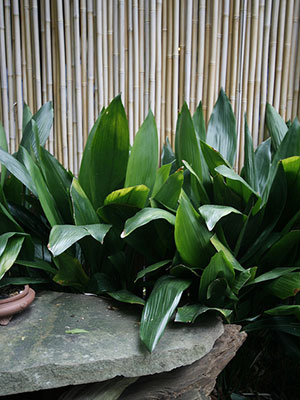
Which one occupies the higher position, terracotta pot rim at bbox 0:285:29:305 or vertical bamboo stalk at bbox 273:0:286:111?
vertical bamboo stalk at bbox 273:0:286:111

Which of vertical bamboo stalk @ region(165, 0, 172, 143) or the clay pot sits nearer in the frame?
the clay pot

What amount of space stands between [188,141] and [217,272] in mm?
419

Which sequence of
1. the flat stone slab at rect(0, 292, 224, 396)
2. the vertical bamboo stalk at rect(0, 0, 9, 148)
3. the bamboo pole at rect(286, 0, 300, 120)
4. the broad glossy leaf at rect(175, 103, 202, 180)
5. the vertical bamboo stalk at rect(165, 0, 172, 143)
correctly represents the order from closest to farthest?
the flat stone slab at rect(0, 292, 224, 396), the broad glossy leaf at rect(175, 103, 202, 180), the vertical bamboo stalk at rect(0, 0, 9, 148), the vertical bamboo stalk at rect(165, 0, 172, 143), the bamboo pole at rect(286, 0, 300, 120)

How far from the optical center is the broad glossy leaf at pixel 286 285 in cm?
104

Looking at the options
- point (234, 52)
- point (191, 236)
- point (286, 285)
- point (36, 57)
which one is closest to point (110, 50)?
point (36, 57)

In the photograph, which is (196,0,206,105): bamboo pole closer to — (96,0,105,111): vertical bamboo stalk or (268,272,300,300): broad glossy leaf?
(96,0,105,111): vertical bamboo stalk

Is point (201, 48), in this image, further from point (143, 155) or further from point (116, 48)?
point (143, 155)

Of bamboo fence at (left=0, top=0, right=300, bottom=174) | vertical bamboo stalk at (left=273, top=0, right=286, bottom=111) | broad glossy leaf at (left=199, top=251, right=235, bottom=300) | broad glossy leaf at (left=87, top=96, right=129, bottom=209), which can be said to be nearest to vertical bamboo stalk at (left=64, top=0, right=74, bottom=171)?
bamboo fence at (left=0, top=0, right=300, bottom=174)

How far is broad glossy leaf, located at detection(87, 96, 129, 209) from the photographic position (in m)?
1.04

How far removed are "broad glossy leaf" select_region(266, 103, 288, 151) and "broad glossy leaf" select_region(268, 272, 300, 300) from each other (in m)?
0.61

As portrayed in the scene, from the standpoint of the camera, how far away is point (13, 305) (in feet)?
3.19

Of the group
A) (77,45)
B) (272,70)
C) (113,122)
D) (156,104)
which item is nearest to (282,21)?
(272,70)

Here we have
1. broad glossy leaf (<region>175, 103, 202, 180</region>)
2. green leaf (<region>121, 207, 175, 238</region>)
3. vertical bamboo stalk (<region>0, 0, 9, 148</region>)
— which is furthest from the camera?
vertical bamboo stalk (<region>0, 0, 9, 148</region>)

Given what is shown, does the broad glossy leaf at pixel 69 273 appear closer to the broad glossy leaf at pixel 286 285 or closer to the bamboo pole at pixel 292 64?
the broad glossy leaf at pixel 286 285
